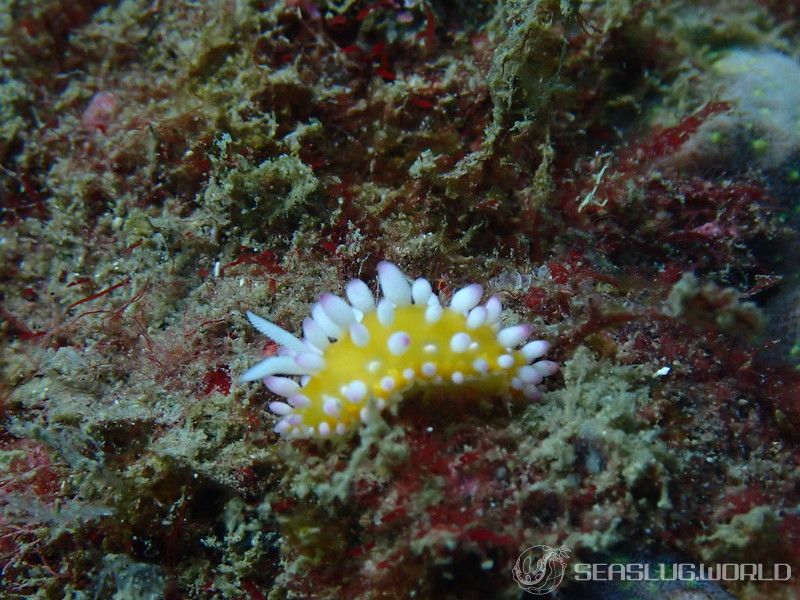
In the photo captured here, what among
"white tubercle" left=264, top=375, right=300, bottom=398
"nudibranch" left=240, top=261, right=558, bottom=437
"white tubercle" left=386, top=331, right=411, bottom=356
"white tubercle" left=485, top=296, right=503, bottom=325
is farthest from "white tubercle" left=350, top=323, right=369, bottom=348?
"white tubercle" left=485, top=296, right=503, bottom=325

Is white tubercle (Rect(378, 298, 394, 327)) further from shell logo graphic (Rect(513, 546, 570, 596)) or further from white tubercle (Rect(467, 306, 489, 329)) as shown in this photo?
shell logo graphic (Rect(513, 546, 570, 596))

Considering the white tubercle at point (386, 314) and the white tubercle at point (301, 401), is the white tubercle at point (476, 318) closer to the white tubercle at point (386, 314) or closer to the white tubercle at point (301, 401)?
the white tubercle at point (386, 314)

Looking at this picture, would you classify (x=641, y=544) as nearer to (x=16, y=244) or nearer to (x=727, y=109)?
(x=727, y=109)

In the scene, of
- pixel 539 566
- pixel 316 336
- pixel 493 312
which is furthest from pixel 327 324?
pixel 539 566

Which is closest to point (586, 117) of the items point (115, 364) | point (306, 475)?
point (306, 475)

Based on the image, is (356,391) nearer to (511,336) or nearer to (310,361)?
(310,361)

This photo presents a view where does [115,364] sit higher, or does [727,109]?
[727,109]

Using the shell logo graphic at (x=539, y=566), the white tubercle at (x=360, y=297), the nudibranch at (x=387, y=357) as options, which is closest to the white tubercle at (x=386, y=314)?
the nudibranch at (x=387, y=357)

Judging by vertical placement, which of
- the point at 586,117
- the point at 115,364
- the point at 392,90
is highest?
the point at 586,117
